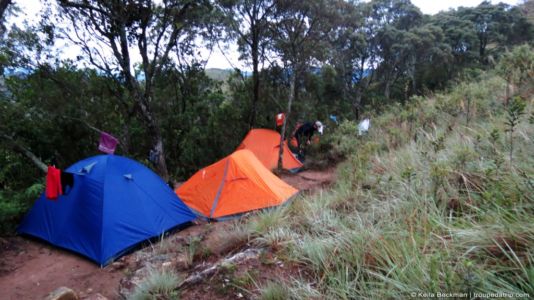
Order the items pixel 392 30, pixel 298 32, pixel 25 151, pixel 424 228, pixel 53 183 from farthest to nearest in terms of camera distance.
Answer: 1. pixel 392 30
2. pixel 298 32
3. pixel 25 151
4. pixel 53 183
5. pixel 424 228

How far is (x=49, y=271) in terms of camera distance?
4.17 m

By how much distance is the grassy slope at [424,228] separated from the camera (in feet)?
5.10

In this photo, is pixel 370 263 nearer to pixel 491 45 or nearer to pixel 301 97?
pixel 301 97

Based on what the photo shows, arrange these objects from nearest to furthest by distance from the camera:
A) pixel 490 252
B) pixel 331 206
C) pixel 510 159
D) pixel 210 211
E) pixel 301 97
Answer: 1. pixel 490 252
2. pixel 510 159
3. pixel 331 206
4. pixel 210 211
5. pixel 301 97

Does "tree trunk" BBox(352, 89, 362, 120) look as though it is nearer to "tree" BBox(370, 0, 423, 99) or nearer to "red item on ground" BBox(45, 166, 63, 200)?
"tree" BBox(370, 0, 423, 99)

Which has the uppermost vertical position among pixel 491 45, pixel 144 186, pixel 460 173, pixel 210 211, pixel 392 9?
pixel 392 9

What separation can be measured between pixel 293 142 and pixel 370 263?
9597 millimetres

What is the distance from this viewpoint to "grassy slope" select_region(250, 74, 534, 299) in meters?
1.55

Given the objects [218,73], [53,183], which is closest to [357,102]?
[218,73]

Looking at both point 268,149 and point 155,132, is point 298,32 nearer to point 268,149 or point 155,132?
point 268,149

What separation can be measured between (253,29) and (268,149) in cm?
442

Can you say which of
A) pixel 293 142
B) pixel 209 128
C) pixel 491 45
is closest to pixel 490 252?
pixel 293 142

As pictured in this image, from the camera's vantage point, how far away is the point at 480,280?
1.42 m

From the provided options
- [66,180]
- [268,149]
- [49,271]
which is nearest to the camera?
[49,271]
